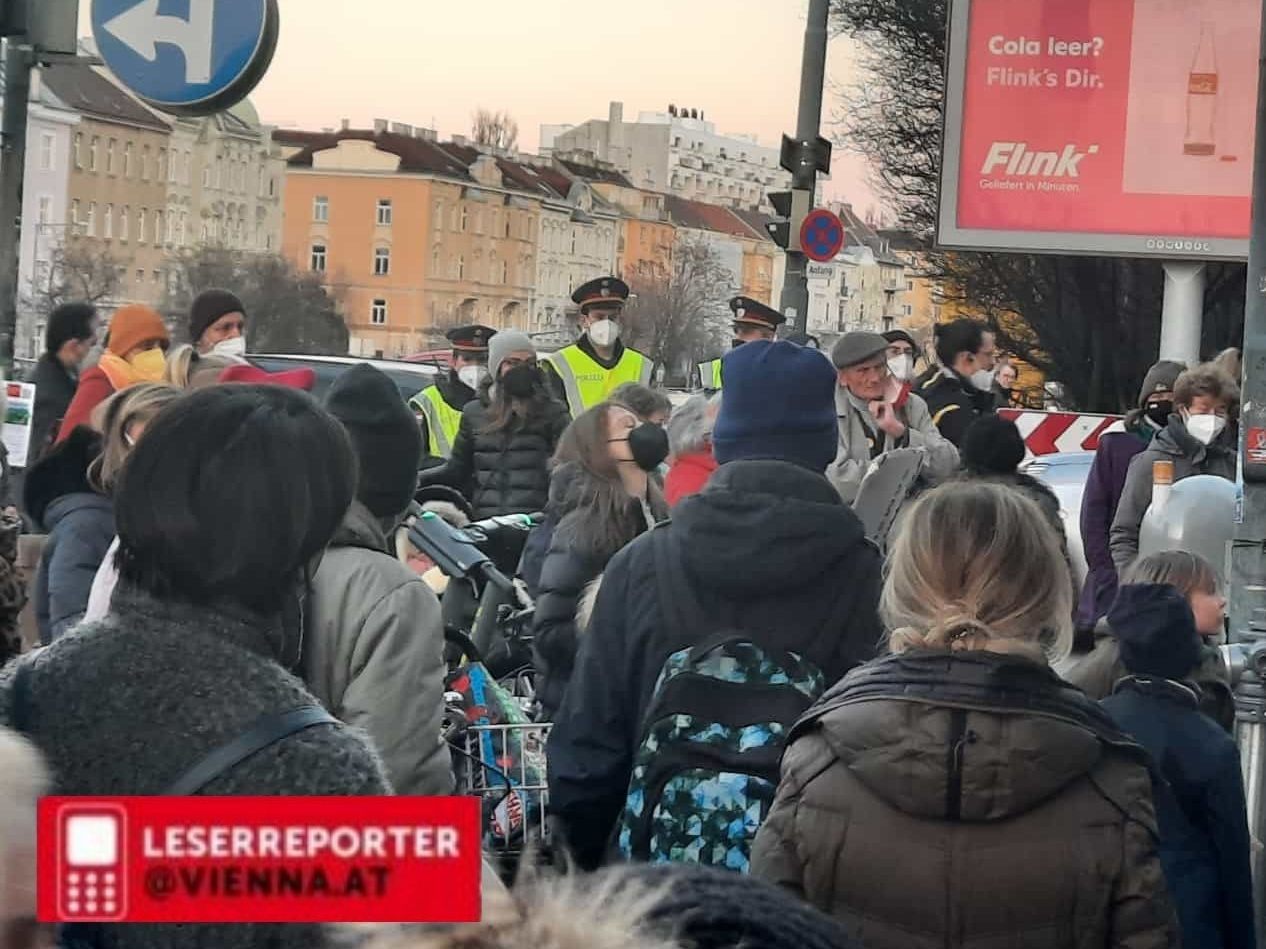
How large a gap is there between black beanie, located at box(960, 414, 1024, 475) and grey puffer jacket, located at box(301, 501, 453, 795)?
401 centimetres

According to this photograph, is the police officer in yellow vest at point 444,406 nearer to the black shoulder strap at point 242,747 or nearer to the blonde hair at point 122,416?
the blonde hair at point 122,416

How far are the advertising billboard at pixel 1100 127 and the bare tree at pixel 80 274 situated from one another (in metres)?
50.4

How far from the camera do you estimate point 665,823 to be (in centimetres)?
378

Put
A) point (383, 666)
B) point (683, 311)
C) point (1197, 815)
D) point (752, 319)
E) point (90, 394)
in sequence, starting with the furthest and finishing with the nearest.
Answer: point (683, 311) < point (752, 319) < point (90, 394) < point (1197, 815) < point (383, 666)

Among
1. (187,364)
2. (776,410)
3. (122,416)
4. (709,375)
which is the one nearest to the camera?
(776,410)

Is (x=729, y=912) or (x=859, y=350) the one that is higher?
(x=859, y=350)

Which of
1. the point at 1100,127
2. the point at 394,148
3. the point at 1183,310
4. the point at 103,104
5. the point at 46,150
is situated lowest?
the point at 1183,310

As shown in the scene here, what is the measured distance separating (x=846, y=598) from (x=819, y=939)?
226 centimetres

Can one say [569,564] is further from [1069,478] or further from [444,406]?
[1069,478]

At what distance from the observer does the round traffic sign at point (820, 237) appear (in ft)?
57.3

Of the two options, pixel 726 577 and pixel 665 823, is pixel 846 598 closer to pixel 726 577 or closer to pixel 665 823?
pixel 726 577

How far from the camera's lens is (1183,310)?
22188 mm

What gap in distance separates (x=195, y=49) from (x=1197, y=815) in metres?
4.30
